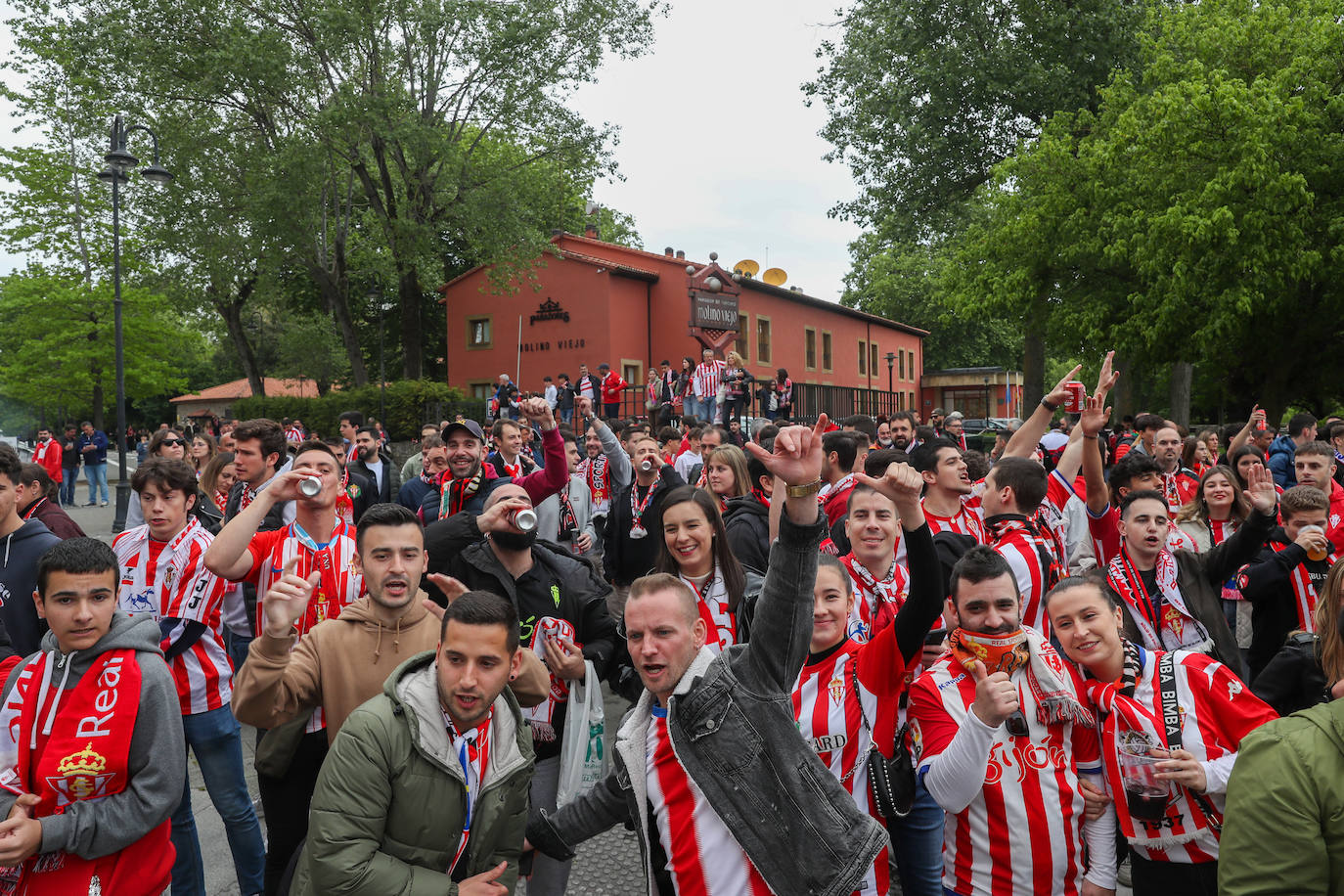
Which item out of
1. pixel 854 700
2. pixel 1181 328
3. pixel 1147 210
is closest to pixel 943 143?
pixel 1147 210

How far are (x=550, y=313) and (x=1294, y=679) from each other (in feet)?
98.7

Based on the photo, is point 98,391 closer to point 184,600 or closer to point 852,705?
point 184,600

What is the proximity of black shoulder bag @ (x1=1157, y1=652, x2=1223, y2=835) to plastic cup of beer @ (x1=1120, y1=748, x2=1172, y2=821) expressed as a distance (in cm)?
10

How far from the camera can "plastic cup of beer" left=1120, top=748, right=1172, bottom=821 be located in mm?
2678

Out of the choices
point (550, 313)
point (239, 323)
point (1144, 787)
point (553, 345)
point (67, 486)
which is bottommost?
point (1144, 787)

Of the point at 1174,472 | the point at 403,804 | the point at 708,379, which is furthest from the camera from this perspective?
the point at 708,379

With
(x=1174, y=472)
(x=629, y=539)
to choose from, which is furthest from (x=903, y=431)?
(x=629, y=539)

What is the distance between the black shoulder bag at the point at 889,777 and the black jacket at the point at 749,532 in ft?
5.53

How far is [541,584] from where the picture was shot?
3.84 metres

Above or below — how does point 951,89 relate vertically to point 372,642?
above

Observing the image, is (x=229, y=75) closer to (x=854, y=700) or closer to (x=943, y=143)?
(x=943, y=143)

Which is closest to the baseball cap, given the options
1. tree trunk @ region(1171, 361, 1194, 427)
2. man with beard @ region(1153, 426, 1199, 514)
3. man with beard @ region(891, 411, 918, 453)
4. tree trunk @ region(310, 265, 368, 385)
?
man with beard @ region(891, 411, 918, 453)

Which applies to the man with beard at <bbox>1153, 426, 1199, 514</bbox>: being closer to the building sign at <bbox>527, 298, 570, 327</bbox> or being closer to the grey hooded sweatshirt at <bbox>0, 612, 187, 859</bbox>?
the grey hooded sweatshirt at <bbox>0, 612, 187, 859</bbox>

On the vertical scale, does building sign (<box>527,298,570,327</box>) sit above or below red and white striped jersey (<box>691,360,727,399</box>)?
above
